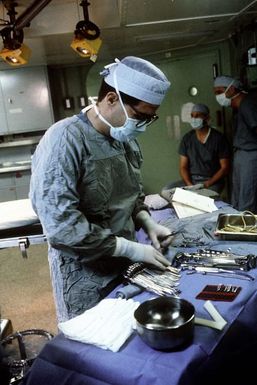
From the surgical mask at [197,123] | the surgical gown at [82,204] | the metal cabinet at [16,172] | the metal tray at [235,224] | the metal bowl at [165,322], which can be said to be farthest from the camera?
the metal cabinet at [16,172]

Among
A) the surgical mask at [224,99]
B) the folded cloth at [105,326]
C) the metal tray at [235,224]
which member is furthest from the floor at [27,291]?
the surgical mask at [224,99]

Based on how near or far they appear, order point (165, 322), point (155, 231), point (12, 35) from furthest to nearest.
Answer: point (12, 35), point (155, 231), point (165, 322)

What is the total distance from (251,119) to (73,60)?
3032mm

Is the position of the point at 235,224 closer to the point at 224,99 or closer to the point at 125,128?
the point at 125,128

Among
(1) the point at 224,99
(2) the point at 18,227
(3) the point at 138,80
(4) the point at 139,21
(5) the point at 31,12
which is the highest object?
(5) the point at 31,12

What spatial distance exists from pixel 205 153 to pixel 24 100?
268 cm

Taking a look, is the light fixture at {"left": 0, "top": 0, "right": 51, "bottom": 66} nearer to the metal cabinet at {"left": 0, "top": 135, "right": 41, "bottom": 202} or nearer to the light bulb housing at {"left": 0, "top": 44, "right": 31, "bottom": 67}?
the light bulb housing at {"left": 0, "top": 44, "right": 31, "bottom": 67}

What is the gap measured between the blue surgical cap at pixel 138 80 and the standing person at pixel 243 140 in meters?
2.33

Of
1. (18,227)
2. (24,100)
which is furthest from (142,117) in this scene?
(24,100)

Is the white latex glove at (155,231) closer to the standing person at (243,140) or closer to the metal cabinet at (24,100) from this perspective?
the standing person at (243,140)

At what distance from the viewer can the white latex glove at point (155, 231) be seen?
1902 millimetres

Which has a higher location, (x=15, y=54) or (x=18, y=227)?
(x=15, y=54)

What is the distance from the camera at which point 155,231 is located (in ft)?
6.39

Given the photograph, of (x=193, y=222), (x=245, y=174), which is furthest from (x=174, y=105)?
(x=193, y=222)
